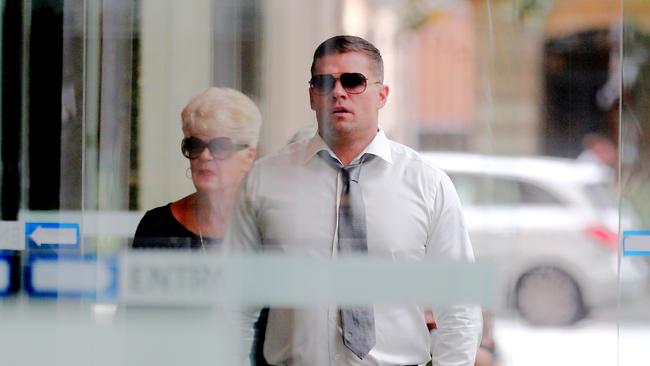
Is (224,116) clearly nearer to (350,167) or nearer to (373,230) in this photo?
(350,167)

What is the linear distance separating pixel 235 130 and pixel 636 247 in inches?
50.1

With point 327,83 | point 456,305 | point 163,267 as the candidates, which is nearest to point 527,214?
point 456,305

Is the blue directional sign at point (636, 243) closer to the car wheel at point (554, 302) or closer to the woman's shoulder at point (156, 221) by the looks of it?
the car wheel at point (554, 302)

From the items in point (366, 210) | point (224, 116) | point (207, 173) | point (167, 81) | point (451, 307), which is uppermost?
point (167, 81)

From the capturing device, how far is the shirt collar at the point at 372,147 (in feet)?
7.58

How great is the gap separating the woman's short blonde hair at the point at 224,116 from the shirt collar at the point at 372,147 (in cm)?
17

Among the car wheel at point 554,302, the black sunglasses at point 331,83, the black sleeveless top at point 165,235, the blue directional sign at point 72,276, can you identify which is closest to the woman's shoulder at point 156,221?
the black sleeveless top at point 165,235

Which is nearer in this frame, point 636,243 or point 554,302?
point 554,302

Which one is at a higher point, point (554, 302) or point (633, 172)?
point (633, 172)

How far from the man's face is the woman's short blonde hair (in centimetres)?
20

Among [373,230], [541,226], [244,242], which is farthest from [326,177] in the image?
[541,226]

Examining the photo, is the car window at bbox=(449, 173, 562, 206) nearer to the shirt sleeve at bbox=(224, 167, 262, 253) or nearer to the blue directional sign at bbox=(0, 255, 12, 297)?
the shirt sleeve at bbox=(224, 167, 262, 253)

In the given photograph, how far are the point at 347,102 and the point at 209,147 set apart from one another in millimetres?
444

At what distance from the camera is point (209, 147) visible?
7.76 ft
